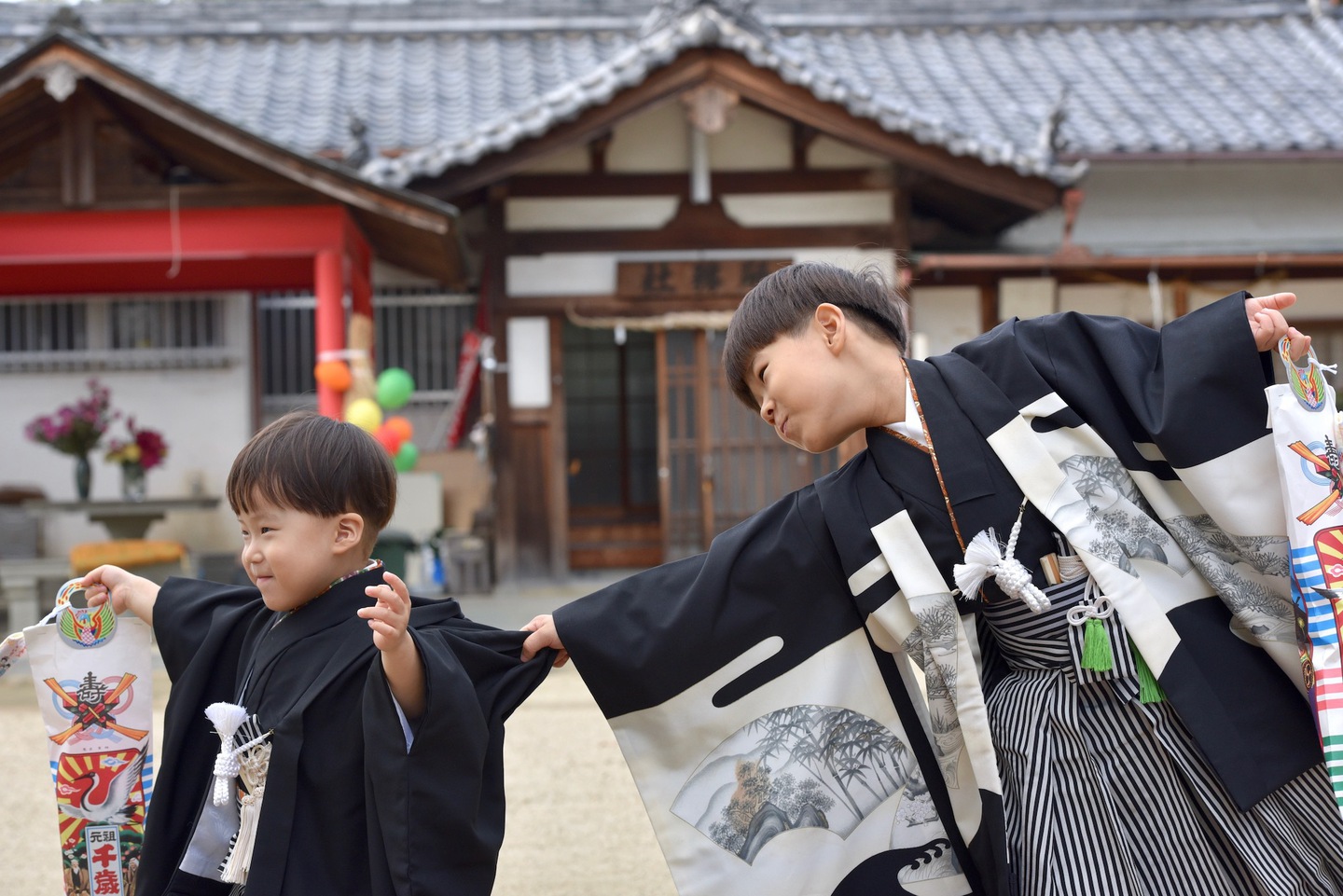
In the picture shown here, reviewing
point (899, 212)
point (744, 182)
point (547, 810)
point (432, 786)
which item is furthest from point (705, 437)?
point (432, 786)

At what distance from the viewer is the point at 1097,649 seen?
1928 mm

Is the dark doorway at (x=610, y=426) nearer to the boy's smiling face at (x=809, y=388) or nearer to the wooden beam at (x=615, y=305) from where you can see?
the wooden beam at (x=615, y=305)

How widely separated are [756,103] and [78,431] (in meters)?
5.33

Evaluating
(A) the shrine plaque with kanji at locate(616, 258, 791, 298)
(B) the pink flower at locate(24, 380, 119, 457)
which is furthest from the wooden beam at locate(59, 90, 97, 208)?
(A) the shrine plaque with kanji at locate(616, 258, 791, 298)

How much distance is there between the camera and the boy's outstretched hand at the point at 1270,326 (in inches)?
78.3

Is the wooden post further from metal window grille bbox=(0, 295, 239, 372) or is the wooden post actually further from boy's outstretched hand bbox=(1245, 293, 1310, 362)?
boy's outstretched hand bbox=(1245, 293, 1310, 362)

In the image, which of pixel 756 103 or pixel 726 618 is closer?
pixel 726 618

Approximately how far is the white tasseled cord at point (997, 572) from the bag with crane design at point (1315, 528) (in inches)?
16.8

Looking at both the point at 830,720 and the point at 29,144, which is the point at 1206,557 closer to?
the point at 830,720

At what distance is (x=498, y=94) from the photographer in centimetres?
987

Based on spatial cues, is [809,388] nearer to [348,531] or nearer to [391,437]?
[348,531]

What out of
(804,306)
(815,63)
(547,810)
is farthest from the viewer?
(815,63)

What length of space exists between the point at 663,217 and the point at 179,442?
410 centimetres

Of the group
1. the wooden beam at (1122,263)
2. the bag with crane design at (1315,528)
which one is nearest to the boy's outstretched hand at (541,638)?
the bag with crane design at (1315,528)
